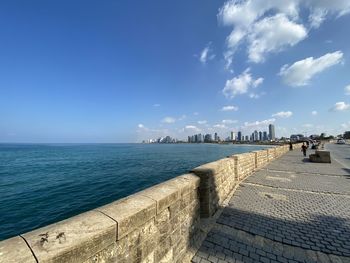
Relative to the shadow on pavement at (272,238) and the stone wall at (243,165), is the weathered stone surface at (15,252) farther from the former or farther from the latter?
the stone wall at (243,165)

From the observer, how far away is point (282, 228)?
454 cm

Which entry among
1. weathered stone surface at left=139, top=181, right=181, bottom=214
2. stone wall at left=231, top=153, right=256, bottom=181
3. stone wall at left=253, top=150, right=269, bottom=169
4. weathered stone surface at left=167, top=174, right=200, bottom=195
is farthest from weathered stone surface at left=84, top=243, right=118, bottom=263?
stone wall at left=253, top=150, right=269, bottom=169

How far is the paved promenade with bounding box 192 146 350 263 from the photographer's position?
3543mm

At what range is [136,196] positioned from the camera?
2766mm

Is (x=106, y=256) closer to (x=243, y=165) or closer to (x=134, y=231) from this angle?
(x=134, y=231)

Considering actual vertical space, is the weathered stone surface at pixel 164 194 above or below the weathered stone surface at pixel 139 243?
above

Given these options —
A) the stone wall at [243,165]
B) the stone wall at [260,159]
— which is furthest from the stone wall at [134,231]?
the stone wall at [260,159]

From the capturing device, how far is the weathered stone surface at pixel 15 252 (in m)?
1.35

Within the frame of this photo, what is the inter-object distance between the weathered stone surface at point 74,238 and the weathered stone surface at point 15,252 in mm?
40

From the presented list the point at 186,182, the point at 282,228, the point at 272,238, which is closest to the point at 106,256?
the point at 186,182

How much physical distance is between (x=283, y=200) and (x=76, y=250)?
689cm

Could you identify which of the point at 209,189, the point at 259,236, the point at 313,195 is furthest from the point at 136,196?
the point at 313,195

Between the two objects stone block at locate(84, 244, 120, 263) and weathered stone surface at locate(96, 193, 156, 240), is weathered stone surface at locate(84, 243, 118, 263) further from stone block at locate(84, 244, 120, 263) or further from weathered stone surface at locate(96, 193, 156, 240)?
weathered stone surface at locate(96, 193, 156, 240)

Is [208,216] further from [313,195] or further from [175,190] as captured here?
[313,195]
